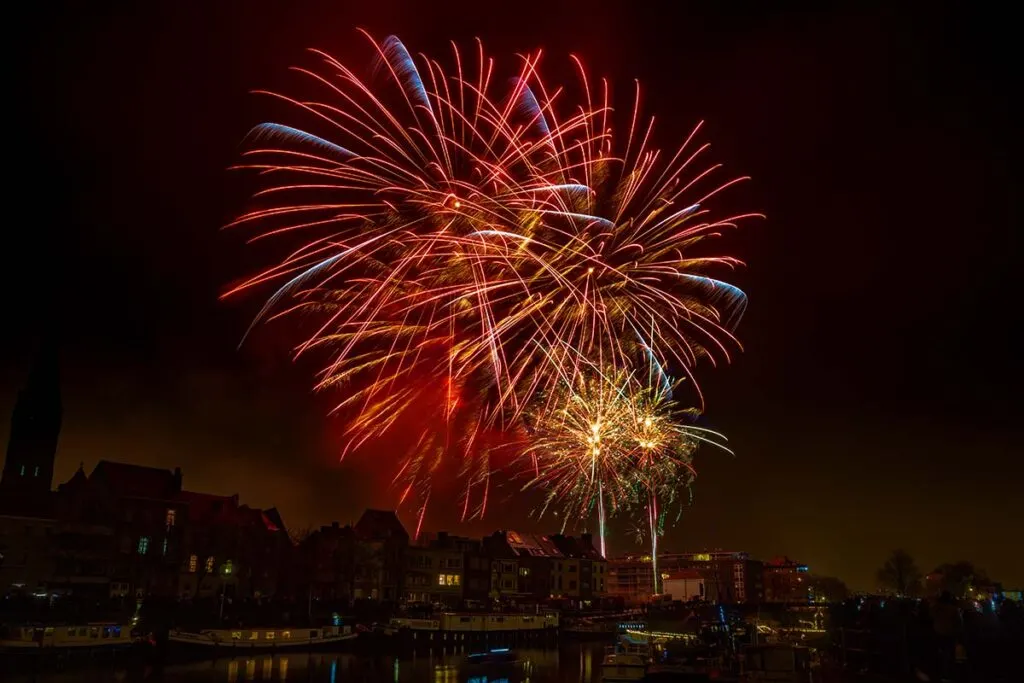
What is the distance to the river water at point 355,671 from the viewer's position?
45312 millimetres

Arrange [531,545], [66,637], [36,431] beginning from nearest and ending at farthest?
[66,637], [36,431], [531,545]

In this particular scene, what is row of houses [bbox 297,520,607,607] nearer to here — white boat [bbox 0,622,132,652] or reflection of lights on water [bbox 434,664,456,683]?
reflection of lights on water [bbox 434,664,456,683]

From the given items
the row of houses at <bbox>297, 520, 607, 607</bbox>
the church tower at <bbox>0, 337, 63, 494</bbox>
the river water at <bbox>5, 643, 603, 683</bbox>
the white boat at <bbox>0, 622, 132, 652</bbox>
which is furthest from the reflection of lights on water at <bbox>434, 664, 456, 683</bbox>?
the church tower at <bbox>0, 337, 63, 494</bbox>

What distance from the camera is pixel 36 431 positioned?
277ft

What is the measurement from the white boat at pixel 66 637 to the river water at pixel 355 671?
163 inches

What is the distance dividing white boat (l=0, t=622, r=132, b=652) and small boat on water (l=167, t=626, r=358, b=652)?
154 inches

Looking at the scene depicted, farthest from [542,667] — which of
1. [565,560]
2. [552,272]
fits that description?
[565,560]

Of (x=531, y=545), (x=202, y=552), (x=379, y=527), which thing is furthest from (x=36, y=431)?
(x=531, y=545)

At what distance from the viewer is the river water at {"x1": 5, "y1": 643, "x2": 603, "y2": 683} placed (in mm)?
45312

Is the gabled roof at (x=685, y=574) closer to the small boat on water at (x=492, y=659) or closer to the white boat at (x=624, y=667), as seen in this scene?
the small boat on water at (x=492, y=659)

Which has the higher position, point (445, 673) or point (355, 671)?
point (355, 671)

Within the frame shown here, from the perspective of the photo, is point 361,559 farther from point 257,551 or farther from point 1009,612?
point 1009,612

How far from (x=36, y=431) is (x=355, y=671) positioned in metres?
52.7

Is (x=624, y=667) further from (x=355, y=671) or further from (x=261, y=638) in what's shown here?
(x=261, y=638)
